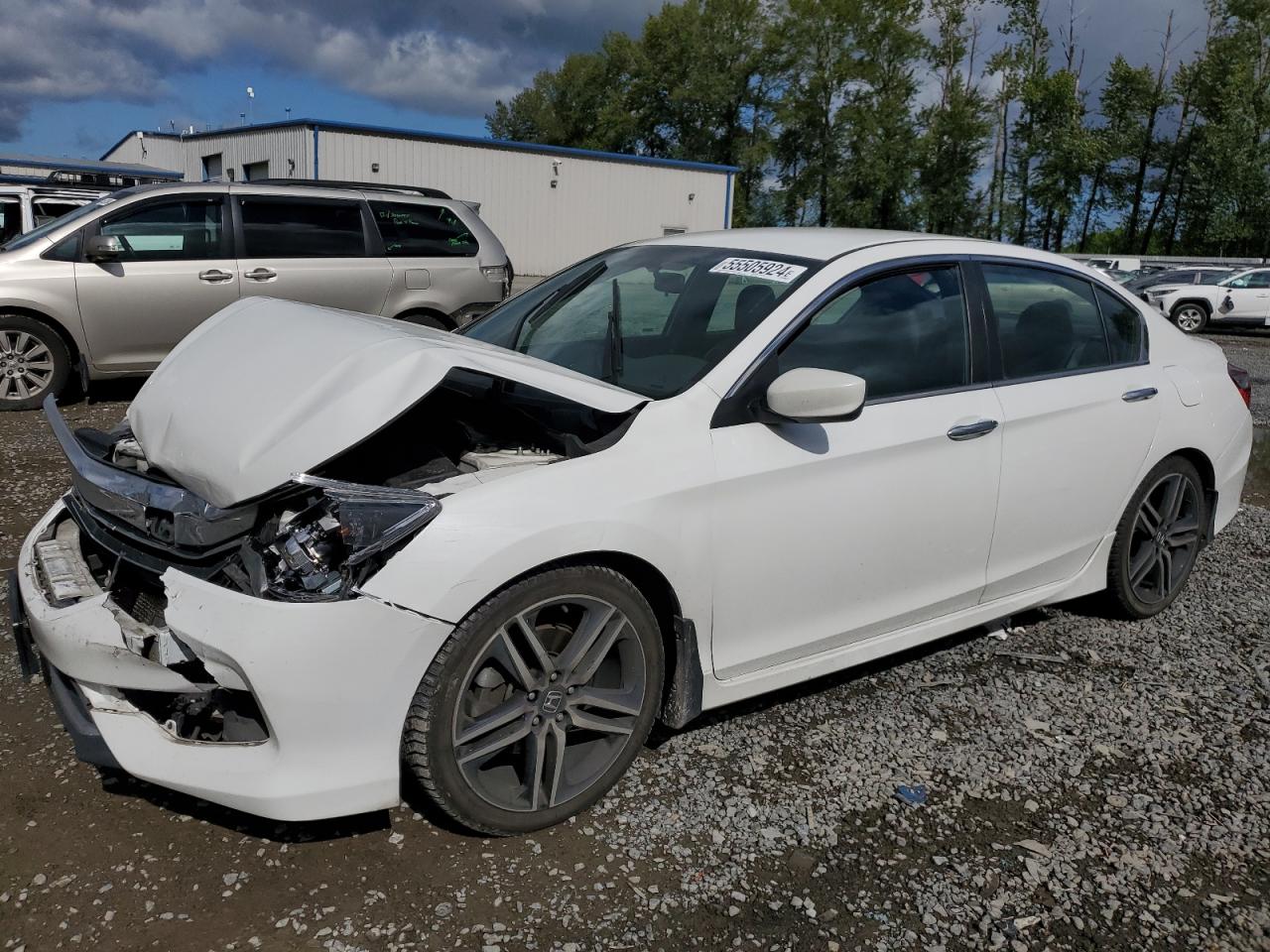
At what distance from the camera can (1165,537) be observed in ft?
14.8

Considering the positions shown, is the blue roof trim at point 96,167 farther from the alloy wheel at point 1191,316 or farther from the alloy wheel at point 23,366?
the alloy wheel at point 1191,316

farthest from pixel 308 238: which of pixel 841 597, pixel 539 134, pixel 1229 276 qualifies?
pixel 539 134

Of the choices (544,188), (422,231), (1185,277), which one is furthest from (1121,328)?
(544,188)

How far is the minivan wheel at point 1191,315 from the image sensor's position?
2312cm

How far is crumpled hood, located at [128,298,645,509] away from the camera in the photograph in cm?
267

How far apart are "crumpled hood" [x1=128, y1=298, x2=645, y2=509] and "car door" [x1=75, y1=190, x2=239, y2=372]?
5679 mm

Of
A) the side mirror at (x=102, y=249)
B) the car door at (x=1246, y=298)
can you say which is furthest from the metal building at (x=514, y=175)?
the side mirror at (x=102, y=249)

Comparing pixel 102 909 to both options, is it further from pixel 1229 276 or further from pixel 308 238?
pixel 1229 276

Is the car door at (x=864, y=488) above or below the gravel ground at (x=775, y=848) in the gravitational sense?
above

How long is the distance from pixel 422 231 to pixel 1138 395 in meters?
6.95

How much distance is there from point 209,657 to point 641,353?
66.0 inches

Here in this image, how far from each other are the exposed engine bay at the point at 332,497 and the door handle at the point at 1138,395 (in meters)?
2.28

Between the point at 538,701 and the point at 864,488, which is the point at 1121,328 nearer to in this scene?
the point at 864,488

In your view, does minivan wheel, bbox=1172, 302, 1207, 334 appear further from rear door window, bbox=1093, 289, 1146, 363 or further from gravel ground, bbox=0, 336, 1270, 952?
gravel ground, bbox=0, 336, 1270, 952
